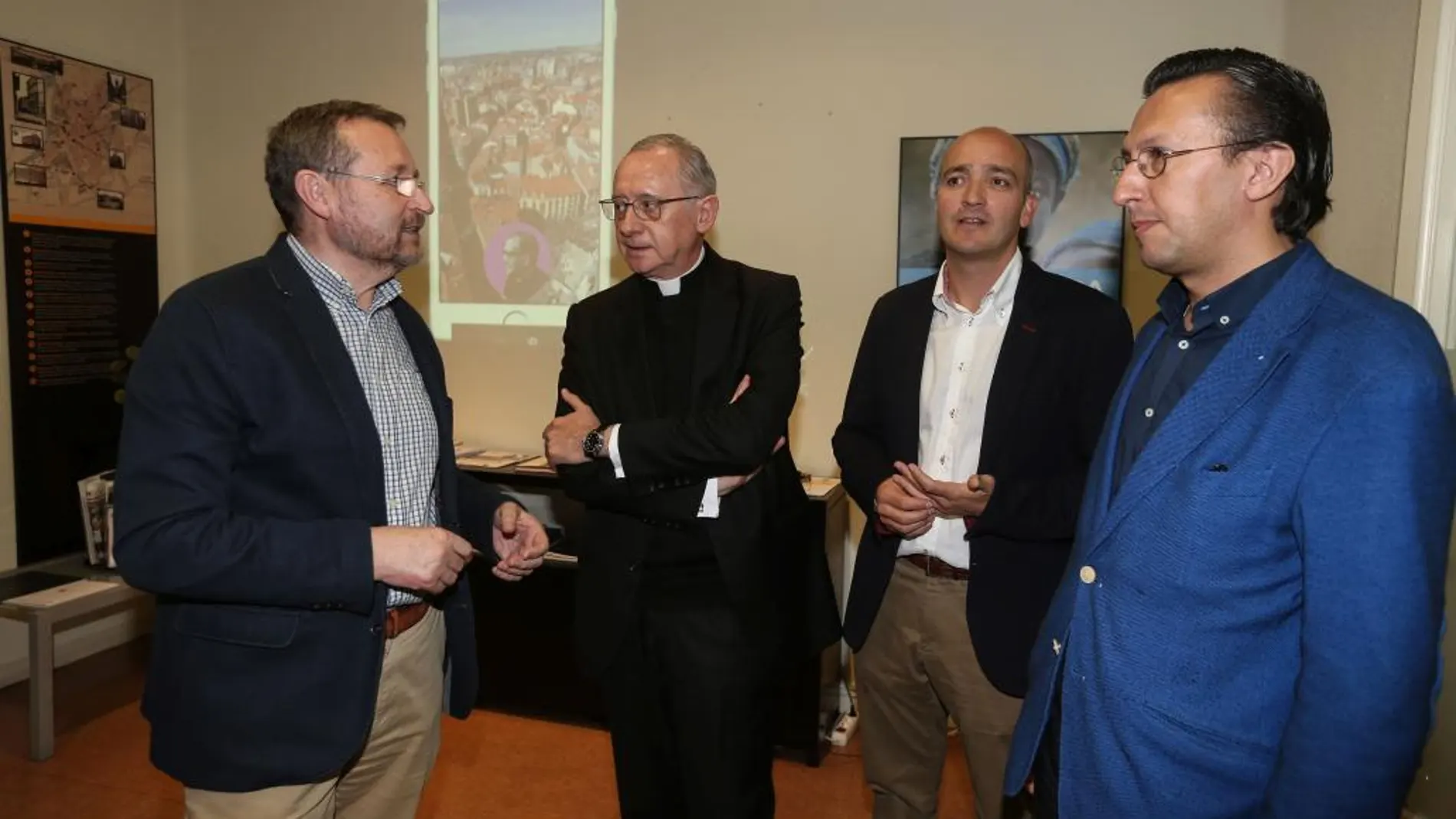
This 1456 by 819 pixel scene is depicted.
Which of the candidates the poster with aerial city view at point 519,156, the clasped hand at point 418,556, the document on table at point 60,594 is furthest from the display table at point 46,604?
the clasped hand at point 418,556

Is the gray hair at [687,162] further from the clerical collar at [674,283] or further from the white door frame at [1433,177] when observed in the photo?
the white door frame at [1433,177]

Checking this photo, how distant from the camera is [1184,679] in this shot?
1171mm

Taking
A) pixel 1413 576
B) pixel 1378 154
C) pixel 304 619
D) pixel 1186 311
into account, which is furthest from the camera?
pixel 1378 154

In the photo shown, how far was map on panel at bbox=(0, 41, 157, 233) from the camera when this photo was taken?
3.58m

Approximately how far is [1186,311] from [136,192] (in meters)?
4.45

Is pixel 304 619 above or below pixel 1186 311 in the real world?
below

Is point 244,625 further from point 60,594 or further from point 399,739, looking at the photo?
point 60,594

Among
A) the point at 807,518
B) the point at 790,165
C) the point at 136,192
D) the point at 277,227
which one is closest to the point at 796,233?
the point at 790,165

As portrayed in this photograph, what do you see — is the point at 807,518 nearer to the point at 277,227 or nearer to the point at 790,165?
the point at 790,165

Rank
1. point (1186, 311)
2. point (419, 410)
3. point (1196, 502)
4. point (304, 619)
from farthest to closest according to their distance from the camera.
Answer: point (419, 410) → point (304, 619) → point (1186, 311) → point (1196, 502)

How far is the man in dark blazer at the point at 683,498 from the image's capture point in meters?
1.99

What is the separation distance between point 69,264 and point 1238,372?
4431mm

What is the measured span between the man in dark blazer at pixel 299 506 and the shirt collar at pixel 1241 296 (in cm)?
121

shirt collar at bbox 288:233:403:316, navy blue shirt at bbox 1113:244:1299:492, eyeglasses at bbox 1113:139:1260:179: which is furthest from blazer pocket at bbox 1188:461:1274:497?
shirt collar at bbox 288:233:403:316
